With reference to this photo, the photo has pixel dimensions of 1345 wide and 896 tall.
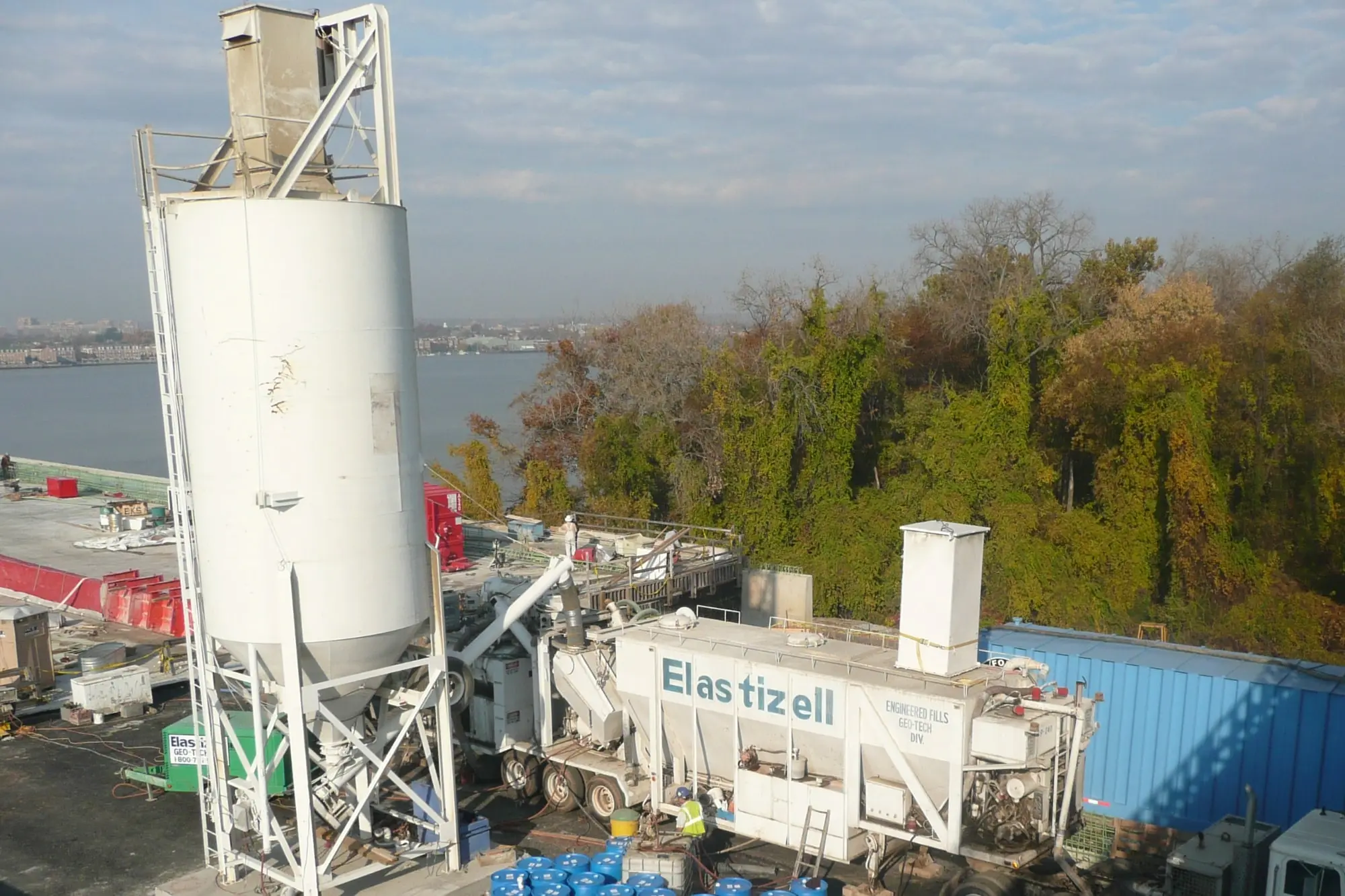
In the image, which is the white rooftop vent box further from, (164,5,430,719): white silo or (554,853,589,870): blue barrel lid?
(164,5,430,719): white silo

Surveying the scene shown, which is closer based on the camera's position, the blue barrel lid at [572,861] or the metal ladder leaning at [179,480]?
the metal ladder leaning at [179,480]

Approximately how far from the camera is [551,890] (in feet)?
39.7

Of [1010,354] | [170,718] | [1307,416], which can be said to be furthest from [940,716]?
[1010,354]

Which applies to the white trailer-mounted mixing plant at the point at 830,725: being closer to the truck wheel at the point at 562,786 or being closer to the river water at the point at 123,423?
the truck wheel at the point at 562,786

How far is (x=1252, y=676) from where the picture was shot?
584 inches

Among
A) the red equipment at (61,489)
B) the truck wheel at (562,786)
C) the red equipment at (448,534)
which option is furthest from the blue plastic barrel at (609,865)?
the red equipment at (61,489)

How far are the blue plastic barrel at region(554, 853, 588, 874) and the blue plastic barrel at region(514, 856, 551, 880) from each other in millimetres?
133

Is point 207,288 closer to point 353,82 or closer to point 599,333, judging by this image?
point 353,82

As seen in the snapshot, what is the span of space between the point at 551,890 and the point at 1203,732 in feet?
31.5

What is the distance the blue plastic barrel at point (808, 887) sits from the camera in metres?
12.1

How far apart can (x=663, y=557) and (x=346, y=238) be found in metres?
14.5

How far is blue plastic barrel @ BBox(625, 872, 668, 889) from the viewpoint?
40.1 feet

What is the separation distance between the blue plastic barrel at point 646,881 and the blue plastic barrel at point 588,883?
12.3 inches

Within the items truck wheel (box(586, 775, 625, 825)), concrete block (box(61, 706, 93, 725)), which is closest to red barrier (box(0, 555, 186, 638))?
concrete block (box(61, 706, 93, 725))
